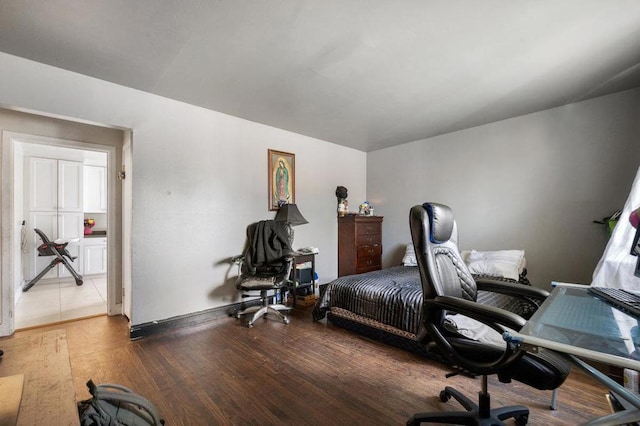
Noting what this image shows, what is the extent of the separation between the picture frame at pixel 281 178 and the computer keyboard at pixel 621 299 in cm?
321

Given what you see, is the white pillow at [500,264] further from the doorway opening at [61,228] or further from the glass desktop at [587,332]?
the doorway opening at [61,228]

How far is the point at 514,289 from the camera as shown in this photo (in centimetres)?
162

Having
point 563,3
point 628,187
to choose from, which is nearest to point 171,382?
point 563,3

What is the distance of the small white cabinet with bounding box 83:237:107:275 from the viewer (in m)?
5.33

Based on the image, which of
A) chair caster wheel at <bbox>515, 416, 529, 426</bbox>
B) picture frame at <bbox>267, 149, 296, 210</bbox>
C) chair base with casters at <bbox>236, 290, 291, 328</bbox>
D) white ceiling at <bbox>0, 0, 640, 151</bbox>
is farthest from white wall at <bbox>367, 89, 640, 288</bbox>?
chair base with casters at <bbox>236, 290, 291, 328</bbox>

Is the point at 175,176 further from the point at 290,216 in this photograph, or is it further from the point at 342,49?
the point at 342,49

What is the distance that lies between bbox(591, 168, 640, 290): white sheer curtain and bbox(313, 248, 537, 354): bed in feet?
2.40

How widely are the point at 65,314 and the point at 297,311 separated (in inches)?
109

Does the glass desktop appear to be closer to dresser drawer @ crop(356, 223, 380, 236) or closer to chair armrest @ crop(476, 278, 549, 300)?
chair armrest @ crop(476, 278, 549, 300)

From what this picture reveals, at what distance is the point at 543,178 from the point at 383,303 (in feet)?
8.49

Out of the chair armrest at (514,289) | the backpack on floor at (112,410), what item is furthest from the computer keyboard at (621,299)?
the backpack on floor at (112,410)

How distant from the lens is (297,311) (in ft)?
11.5

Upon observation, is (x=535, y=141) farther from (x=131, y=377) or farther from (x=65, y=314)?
(x=65, y=314)

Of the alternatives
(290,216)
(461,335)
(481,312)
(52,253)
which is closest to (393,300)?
(461,335)
